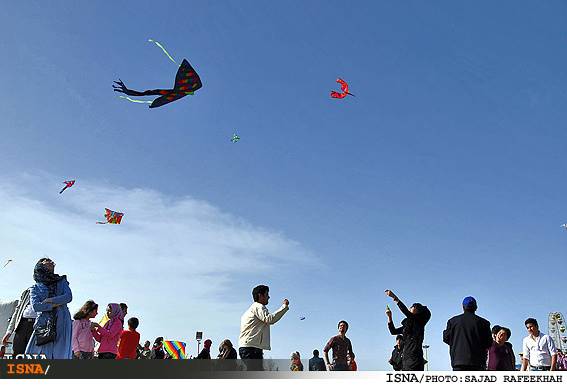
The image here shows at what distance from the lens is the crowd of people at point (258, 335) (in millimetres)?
8977

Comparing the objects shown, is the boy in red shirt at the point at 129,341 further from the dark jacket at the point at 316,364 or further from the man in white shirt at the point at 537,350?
the man in white shirt at the point at 537,350

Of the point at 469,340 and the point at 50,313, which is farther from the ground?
the point at 50,313

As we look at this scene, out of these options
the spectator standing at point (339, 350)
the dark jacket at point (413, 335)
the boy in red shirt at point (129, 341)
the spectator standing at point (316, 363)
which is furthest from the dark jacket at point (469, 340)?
the boy in red shirt at point (129, 341)

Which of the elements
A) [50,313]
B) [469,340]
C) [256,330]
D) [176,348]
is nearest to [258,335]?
[256,330]

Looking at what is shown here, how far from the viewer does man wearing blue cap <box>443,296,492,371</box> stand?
8945 millimetres

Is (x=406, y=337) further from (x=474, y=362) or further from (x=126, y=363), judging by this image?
(x=126, y=363)

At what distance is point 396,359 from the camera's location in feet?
36.5

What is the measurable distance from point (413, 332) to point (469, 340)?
1.08 meters

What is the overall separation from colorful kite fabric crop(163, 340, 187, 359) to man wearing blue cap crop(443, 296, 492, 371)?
13256 mm

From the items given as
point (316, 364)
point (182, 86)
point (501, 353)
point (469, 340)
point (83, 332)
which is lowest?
point (316, 364)

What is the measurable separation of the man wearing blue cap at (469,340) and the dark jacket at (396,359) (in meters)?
1.65

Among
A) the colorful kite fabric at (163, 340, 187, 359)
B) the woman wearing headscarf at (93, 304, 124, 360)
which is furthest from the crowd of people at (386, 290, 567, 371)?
the colorful kite fabric at (163, 340, 187, 359)

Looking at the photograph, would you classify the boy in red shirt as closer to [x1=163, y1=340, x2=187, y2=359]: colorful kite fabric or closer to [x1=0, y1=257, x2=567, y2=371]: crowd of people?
[x1=0, y1=257, x2=567, y2=371]: crowd of people

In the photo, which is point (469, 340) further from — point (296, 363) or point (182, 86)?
point (182, 86)
